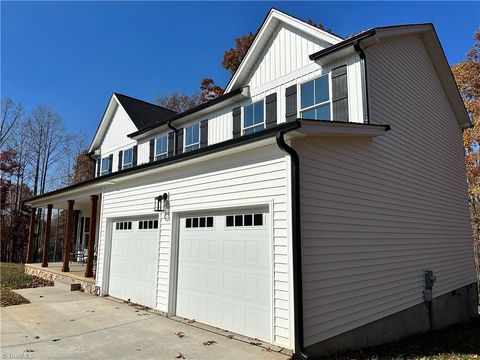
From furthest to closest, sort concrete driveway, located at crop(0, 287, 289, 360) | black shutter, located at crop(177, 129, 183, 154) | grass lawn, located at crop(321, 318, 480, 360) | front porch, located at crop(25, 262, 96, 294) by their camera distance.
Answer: black shutter, located at crop(177, 129, 183, 154)
front porch, located at crop(25, 262, 96, 294)
grass lawn, located at crop(321, 318, 480, 360)
concrete driveway, located at crop(0, 287, 289, 360)

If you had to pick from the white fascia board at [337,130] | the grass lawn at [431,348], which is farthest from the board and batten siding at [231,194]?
the grass lawn at [431,348]

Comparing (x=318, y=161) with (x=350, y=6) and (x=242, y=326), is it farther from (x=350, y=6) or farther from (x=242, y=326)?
(x=350, y=6)

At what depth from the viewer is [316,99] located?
8.33 meters

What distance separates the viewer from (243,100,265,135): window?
996 cm

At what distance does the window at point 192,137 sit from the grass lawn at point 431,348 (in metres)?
8.55

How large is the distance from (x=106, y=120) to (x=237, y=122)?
32.1 ft

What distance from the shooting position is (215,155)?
679 centimetres

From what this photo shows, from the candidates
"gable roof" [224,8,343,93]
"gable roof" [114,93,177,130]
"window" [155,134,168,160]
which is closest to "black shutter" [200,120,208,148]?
"gable roof" [224,8,343,93]

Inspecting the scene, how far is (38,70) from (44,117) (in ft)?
62.4

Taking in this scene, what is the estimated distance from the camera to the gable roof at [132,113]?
16128mm

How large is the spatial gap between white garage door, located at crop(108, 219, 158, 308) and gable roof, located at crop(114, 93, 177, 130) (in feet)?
22.6

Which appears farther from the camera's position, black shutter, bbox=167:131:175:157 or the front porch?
black shutter, bbox=167:131:175:157

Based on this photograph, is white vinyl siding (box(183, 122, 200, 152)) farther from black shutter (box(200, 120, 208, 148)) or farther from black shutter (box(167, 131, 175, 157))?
black shutter (box(167, 131, 175, 157))

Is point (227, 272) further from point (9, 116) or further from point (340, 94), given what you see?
point (9, 116)
